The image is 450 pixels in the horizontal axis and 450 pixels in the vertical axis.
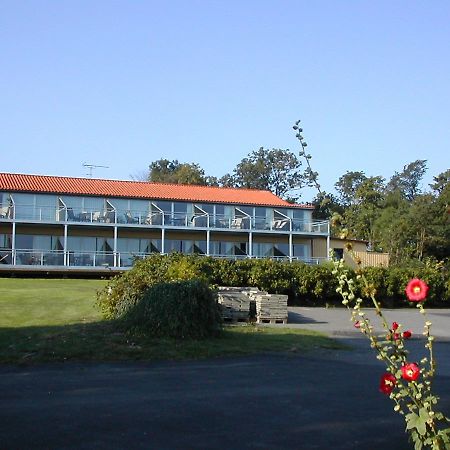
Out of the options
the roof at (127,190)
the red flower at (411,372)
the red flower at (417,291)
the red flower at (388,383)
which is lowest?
the red flower at (388,383)

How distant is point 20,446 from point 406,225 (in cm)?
4670

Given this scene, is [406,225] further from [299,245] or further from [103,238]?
[103,238]

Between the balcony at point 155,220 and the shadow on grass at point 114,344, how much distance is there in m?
32.2

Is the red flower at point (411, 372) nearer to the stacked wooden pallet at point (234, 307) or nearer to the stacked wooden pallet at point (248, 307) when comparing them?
the stacked wooden pallet at point (248, 307)

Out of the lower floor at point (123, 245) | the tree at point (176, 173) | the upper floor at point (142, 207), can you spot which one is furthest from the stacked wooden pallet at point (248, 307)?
the tree at point (176, 173)

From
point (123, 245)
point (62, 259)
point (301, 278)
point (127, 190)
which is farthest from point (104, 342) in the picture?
point (127, 190)

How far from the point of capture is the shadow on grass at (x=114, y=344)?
12.0 meters

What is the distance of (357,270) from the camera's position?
142 inches

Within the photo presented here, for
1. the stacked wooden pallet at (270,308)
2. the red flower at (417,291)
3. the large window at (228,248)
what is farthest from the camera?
the large window at (228,248)

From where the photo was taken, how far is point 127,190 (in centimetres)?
5256

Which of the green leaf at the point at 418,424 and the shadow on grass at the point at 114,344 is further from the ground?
the green leaf at the point at 418,424

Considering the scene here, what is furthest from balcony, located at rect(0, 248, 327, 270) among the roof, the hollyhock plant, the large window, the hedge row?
the hollyhock plant

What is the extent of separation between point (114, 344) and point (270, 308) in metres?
7.47

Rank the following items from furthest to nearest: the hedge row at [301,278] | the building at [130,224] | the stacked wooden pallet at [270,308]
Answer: the building at [130,224]
the hedge row at [301,278]
the stacked wooden pallet at [270,308]
